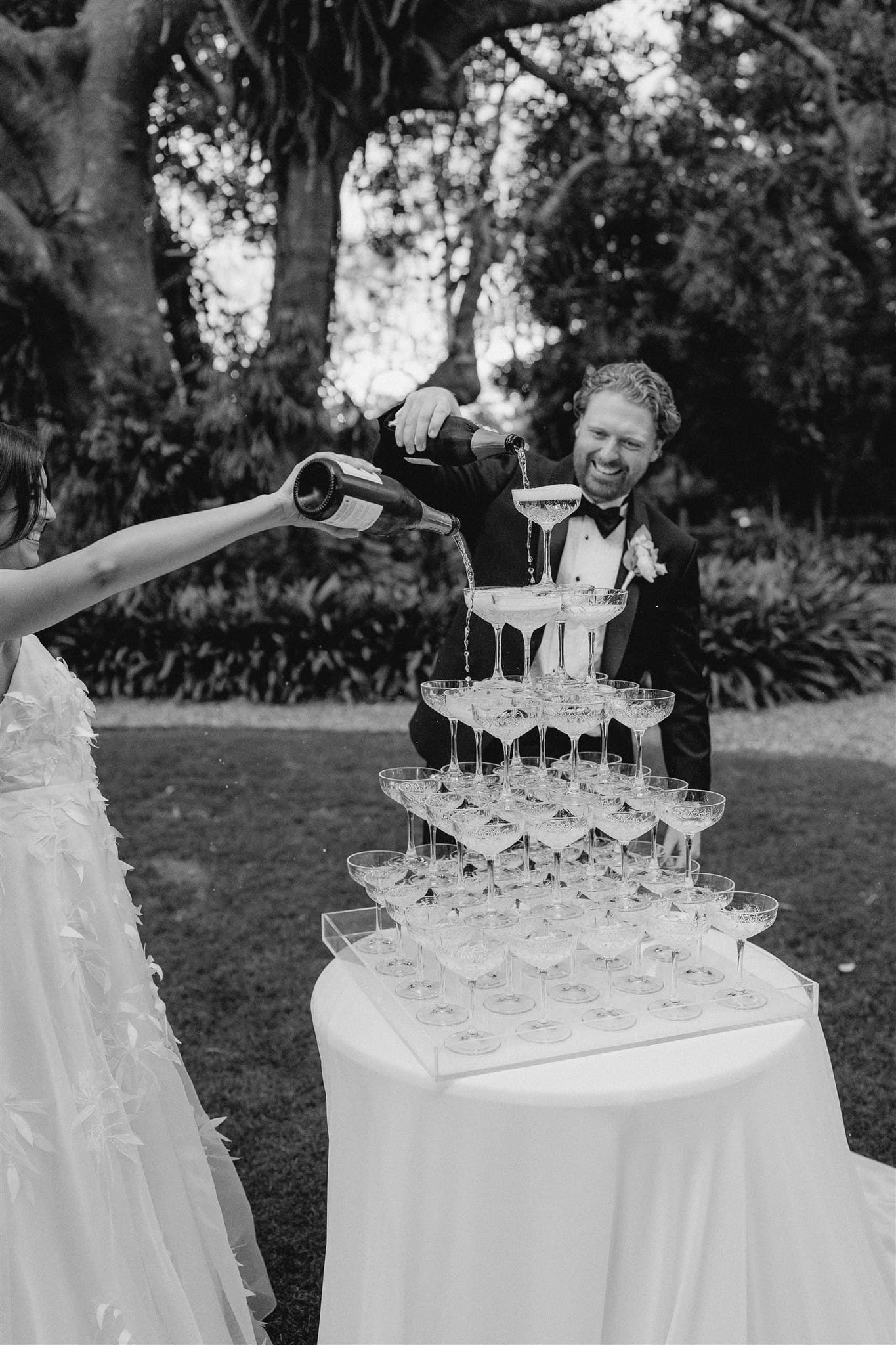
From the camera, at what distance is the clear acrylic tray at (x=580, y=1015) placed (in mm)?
1833

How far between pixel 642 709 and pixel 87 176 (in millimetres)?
10229

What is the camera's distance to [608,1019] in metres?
1.94

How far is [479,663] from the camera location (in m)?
2.93

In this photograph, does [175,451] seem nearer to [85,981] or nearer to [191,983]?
[191,983]

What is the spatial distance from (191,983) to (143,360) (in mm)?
7941

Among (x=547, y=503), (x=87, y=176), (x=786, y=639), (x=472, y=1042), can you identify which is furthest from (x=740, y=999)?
(x=87, y=176)

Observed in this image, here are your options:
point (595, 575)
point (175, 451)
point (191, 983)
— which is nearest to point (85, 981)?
point (595, 575)

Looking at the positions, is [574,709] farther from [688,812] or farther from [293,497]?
[293,497]

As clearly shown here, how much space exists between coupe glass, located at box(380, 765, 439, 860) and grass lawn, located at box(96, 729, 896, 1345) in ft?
4.36

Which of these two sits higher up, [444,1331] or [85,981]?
[85,981]

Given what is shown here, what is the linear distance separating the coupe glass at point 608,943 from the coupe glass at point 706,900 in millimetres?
149

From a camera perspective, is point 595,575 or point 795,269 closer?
point 595,575

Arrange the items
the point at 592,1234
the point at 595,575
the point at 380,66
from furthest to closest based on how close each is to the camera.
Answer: the point at 380,66 → the point at 595,575 → the point at 592,1234

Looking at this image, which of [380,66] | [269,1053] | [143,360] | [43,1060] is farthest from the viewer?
[143,360]
